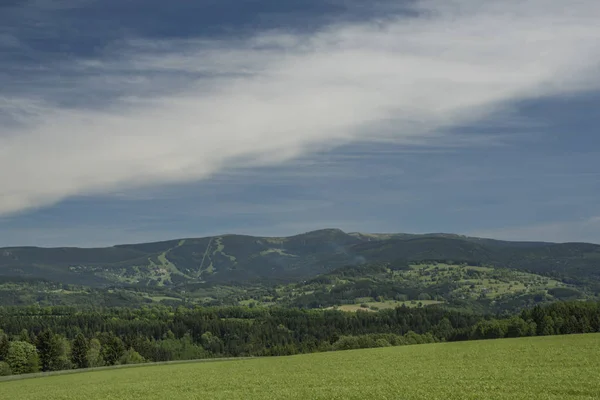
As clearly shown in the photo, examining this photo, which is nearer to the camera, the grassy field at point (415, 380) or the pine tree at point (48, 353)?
the grassy field at point (415, 380)

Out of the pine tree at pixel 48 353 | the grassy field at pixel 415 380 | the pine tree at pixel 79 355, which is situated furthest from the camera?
the pine tree at pixel 79 355

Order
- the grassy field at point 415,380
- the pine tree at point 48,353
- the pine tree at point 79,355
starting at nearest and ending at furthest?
1. the grassy field at point 415,380
2. the pine tree at point 48,353
3. the pine tree at point 79,355

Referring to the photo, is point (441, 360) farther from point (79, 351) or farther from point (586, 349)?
point (79, 351)

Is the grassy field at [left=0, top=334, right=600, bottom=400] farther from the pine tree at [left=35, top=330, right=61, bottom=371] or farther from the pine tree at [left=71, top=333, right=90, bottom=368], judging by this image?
the pine tree at [left=71, top=333, right=90, bottom=368]

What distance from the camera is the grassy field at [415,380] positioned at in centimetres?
4928

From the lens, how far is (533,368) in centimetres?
6159

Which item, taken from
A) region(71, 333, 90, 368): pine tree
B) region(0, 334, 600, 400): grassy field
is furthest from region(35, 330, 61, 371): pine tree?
region(0, 334, 600, 400): grassy field

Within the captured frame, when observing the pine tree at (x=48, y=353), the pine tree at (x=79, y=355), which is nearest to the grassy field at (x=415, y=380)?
the pine tree at (x=48, y=353)

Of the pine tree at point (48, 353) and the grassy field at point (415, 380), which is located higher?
the grassy field at point (415, 380)

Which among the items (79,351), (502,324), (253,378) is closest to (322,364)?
(253,378)

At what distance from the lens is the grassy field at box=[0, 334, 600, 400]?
162 feet

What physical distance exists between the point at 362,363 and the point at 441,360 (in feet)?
38.6

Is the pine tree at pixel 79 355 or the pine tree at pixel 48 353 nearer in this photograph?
the pine tree at pixel 48 353

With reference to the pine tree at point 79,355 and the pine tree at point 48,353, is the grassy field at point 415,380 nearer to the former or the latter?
the pine tree at point 48,353
